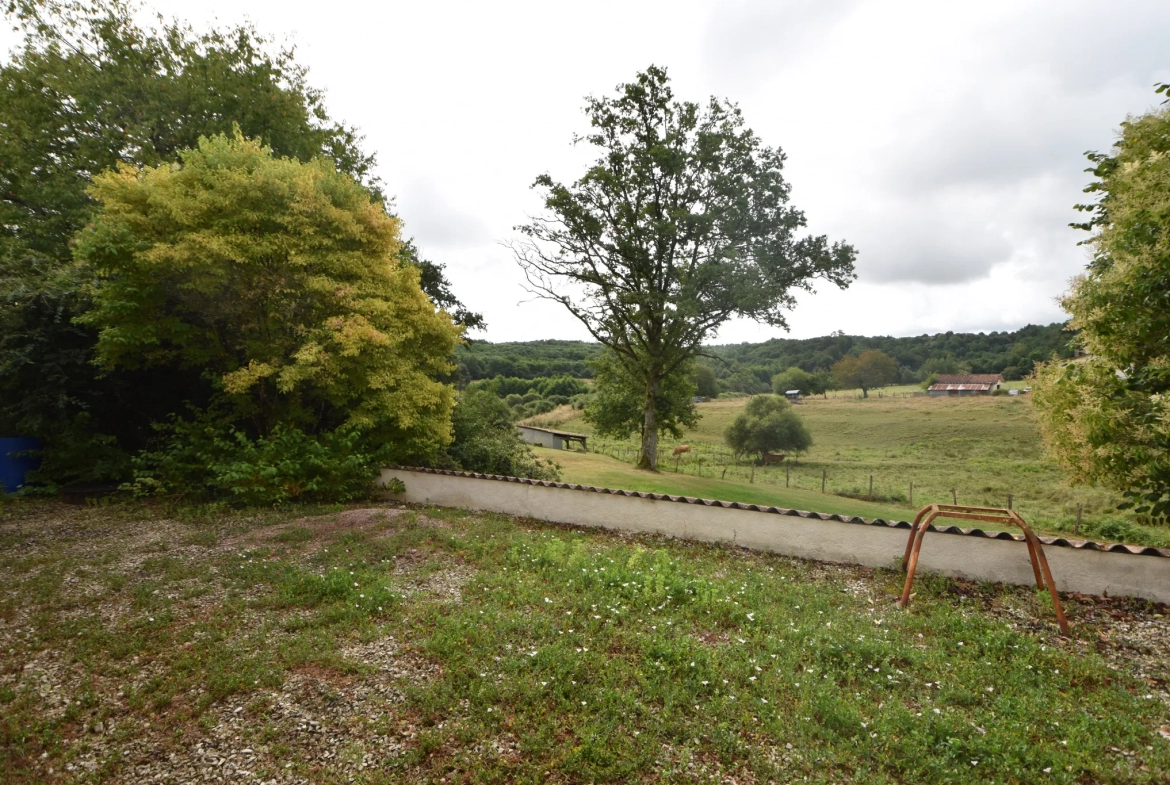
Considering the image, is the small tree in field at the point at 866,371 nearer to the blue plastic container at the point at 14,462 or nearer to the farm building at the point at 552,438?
the farm building at the point at 552,438

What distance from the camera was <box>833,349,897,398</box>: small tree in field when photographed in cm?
5844

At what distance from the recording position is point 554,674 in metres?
3.71

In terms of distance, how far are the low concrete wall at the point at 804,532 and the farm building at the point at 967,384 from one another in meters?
49.1

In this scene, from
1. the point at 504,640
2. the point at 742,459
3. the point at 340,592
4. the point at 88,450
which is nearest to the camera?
the point at 504,640

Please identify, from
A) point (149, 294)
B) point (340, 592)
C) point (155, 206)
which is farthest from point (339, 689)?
point (155, 206)

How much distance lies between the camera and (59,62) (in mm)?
13273

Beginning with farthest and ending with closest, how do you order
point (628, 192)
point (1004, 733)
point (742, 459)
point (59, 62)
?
point (742, 459)
point (628, 192)
point (59, 62)
point (1004, 733)

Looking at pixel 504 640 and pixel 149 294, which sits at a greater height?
pixel 149 294

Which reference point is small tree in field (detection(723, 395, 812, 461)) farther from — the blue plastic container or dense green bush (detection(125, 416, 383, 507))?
the blue plastic container

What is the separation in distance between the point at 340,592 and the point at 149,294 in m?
7.05

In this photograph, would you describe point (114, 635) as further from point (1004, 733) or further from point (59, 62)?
point (59, 62)

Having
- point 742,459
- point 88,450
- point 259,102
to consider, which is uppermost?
point 259,102

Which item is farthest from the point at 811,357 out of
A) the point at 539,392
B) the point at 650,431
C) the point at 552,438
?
the point at 650,431

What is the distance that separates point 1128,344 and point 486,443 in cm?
1211
